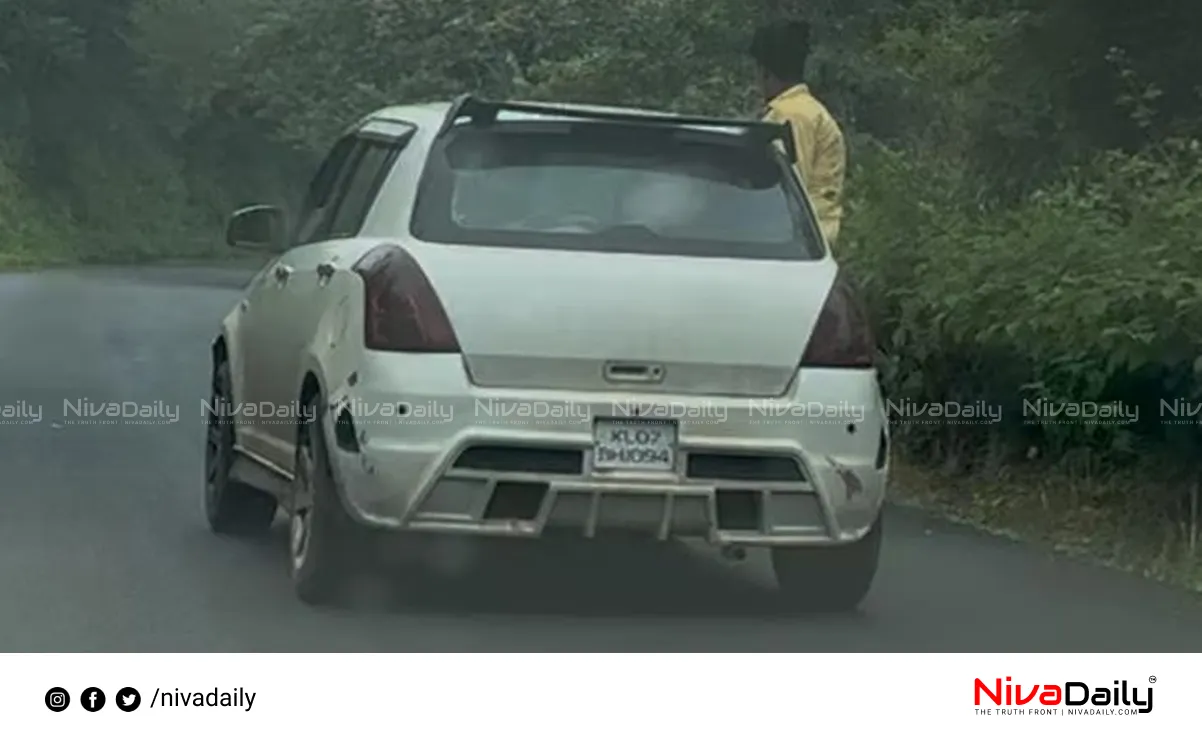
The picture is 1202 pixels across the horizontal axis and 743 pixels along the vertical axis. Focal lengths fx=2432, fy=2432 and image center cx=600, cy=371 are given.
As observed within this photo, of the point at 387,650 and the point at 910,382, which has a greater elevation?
Answer: the point at 387,650

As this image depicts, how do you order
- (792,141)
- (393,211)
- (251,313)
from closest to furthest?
1. (393,211)
2. (792,141)
3. (251,313)

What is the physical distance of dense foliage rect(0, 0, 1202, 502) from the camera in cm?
1040

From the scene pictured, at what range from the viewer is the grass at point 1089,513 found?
9.99 metres

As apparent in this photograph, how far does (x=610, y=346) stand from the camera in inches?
316

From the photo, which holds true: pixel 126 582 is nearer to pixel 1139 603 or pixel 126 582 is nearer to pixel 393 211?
pixel 393 211

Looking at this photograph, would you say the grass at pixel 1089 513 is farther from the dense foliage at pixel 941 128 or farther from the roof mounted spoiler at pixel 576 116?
the roof mounted spoiler at pixel 576 116

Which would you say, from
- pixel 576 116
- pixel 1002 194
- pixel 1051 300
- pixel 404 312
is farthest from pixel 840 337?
pixel 1002 194

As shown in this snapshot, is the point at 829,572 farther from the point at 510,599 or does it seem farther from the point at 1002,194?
the point at 1002,194

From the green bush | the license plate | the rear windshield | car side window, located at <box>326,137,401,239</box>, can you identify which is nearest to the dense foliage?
the green bush

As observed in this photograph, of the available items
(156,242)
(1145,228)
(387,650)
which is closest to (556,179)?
(387,650)

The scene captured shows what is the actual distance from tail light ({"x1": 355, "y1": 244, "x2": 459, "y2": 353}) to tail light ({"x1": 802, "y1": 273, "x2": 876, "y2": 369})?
1236 millimetres

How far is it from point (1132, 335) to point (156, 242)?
53553 millimetres
